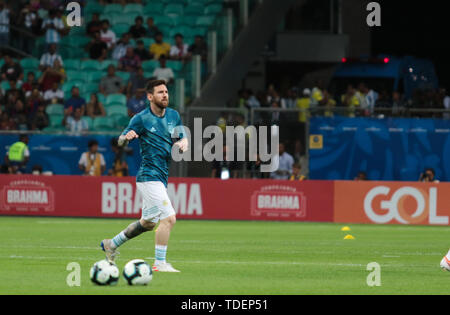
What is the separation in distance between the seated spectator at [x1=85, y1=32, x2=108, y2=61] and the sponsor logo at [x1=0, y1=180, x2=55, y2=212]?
6.35 meters

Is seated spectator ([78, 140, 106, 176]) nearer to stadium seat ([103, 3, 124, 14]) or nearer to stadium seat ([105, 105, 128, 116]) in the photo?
A: stadium seat ([105, 105, 128, 116])

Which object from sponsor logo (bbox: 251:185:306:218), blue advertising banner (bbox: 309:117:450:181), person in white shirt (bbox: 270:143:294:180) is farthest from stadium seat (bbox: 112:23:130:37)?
sponsor logo (bbox: 251:185:306:218)

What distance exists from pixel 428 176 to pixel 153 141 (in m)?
15.8

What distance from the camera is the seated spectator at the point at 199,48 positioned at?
1171 inches

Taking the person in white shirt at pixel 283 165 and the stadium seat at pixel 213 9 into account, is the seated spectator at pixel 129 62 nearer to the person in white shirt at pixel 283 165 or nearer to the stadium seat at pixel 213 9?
the stadium seat at pixel 213 9

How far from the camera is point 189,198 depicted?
86.6 ft

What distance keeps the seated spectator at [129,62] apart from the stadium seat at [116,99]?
175 cm

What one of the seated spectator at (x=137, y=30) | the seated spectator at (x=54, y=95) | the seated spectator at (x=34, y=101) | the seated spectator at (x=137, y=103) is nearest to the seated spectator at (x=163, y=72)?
the seated spectator at (x=137, y=103)

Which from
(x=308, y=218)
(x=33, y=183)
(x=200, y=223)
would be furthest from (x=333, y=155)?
(x=33, y=183)

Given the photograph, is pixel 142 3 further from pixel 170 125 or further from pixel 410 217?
pixel 170 125

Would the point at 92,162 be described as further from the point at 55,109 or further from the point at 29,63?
the point at 29,63

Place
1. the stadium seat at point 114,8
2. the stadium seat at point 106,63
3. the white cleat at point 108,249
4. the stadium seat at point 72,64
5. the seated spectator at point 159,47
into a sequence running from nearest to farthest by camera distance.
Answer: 1. the white cleat at point 108,249
2. the stadium seat at point 106,63
3. the stadium seat at point 72,64
4. the seated spectator at point 159,47
5. the stadium seat at point 114,8
